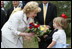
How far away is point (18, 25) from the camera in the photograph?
3754 mm

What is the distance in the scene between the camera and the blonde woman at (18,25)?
3652mm

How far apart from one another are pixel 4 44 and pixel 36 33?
2.18 feet

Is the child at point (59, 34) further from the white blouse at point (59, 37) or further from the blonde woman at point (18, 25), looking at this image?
the blonde woman at point (18, 25)

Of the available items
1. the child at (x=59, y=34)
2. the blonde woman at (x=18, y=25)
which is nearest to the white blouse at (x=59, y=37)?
the child at (x=59, y=34)

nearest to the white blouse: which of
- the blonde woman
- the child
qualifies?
the child

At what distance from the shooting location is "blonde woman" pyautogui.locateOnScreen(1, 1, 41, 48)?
365 centimetres

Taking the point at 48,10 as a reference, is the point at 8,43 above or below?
below

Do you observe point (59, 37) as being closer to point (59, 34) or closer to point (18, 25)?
point (59, 34)

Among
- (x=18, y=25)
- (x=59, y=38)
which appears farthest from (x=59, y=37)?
(x=18, y=25)

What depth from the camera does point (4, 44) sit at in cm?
384

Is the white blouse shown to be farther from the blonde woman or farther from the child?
the blonde woman

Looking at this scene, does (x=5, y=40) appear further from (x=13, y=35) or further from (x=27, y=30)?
(x=27, y=30)

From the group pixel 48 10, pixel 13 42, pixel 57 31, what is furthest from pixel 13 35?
pixel 48 10

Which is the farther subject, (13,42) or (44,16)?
(44,16)
